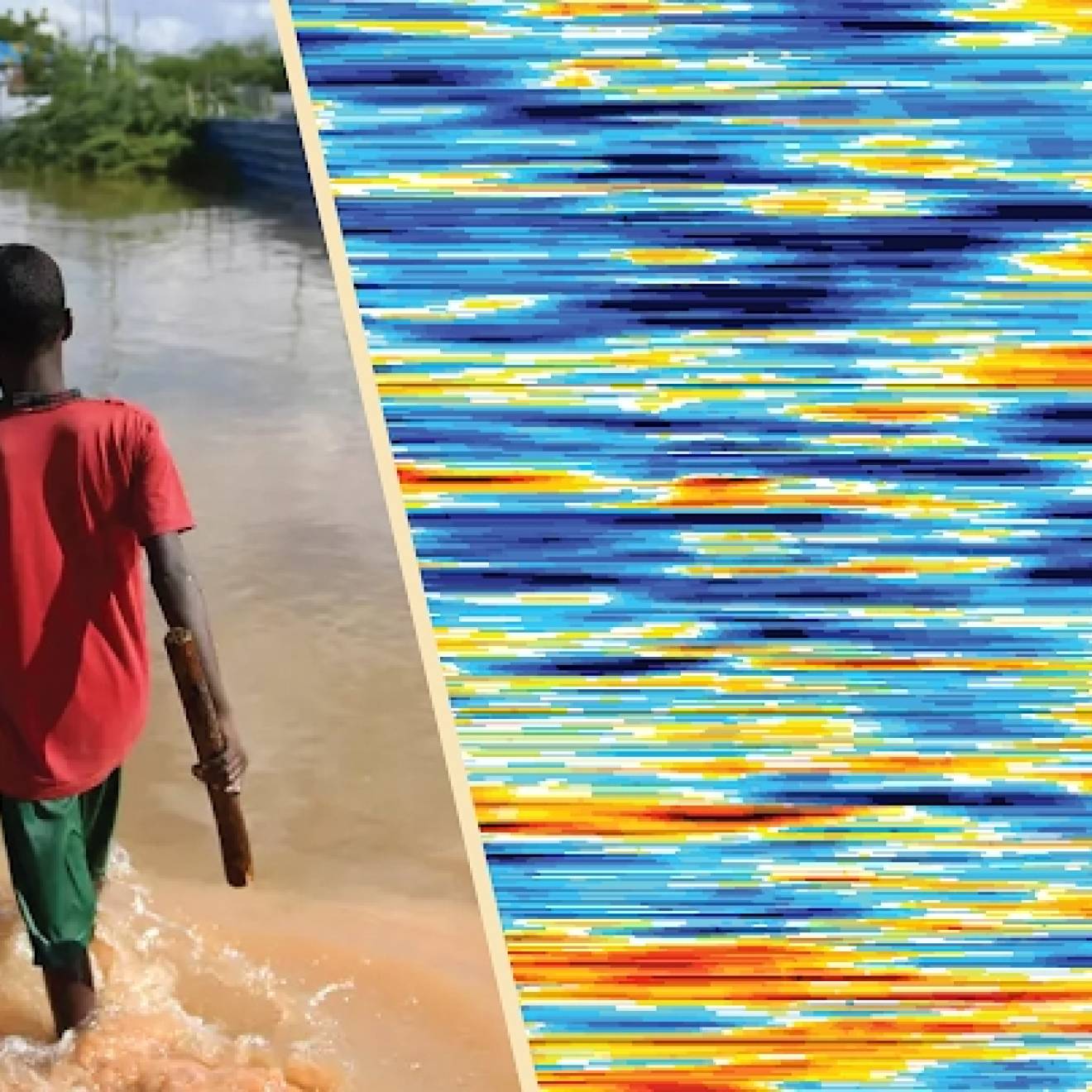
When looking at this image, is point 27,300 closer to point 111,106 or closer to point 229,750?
point 229,750

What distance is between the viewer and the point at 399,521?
1.90m

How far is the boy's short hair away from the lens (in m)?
1.68

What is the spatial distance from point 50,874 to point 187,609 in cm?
41

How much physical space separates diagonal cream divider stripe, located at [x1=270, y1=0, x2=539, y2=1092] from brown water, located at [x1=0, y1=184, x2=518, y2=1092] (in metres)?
0.17

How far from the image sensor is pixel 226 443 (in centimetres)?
→ 435

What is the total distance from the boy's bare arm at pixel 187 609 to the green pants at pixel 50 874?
274 mm

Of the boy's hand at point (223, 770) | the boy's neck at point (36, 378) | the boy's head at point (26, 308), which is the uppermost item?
the boy's head at point (26, 308)

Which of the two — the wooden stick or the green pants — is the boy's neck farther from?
the green pants

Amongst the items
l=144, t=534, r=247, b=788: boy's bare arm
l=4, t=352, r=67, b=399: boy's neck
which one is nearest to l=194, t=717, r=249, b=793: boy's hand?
l=144, t=534, r=247, b=788: boy's bare arm

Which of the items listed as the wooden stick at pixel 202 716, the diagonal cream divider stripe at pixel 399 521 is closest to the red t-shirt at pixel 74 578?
the wooden stick at pixel 202 716

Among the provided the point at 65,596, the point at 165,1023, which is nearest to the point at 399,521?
the point at 65,596

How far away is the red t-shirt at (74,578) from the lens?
1702mm

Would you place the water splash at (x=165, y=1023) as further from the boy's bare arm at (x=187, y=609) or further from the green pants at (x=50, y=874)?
the boy's bare arm at (x=187, y=609)

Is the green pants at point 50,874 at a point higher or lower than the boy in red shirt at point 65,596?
lower
